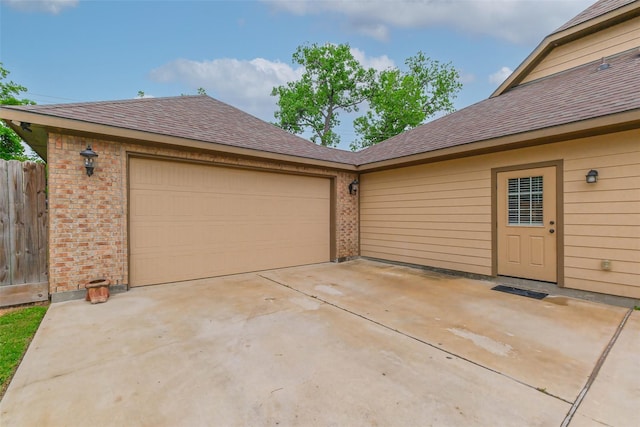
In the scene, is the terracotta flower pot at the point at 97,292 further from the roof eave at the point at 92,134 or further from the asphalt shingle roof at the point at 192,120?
the asphalt shingle roof at the point at 192,120

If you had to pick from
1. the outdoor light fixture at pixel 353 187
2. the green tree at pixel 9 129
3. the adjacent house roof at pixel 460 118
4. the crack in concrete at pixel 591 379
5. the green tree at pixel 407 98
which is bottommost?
the crack in concrete at pixel 591 379

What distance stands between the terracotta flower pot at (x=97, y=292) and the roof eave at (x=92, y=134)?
2181mm

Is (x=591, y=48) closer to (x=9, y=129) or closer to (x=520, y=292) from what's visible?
(x=520, y=292)

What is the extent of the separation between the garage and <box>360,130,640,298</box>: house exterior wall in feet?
5.36

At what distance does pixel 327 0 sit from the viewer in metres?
10.5

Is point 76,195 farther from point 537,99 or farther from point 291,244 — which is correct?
point 537,99

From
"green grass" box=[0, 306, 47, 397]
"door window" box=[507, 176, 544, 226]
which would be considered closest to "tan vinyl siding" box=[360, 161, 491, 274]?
"door window" box=[507, 176, 544, 226]

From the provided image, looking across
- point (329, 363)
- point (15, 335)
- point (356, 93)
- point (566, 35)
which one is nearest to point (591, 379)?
point (329, 363)

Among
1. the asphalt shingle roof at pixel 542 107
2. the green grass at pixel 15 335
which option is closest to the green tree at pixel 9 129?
the green grass at pixel 15 335

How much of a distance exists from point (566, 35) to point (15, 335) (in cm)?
1070

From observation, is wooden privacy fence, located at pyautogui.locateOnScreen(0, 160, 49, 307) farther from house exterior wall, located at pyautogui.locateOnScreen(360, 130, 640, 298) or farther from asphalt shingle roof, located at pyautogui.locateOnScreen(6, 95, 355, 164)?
house exterior wall, located at pyautogui.locateOnScreen(360, 130, 640, 298)

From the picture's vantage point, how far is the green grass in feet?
7.45

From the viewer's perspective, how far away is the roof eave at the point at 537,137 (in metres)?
3.77

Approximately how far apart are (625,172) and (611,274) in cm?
144
